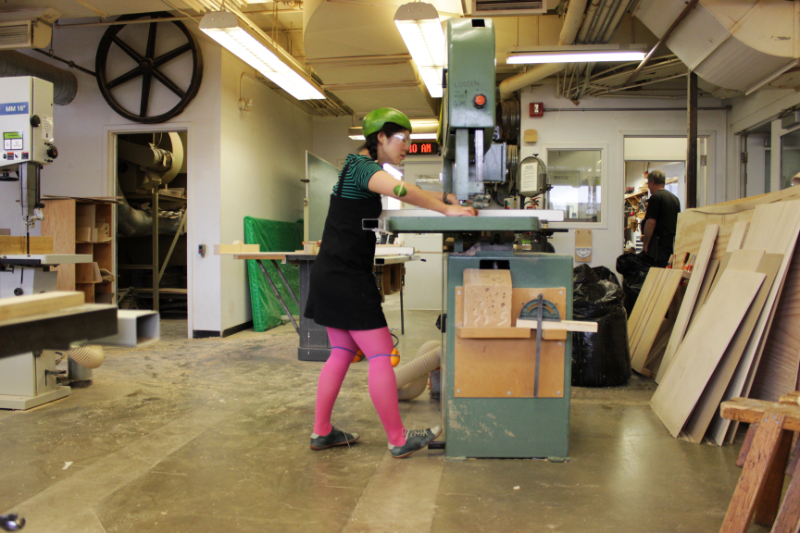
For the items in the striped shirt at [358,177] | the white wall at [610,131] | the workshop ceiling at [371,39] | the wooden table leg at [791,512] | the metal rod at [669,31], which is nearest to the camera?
the wooden table leg at [791,512]

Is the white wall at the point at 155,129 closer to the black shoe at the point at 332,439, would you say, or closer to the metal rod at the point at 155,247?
the metal rod at the point at 155,247

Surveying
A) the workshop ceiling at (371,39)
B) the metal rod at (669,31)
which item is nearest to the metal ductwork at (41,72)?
the workshop ceiling at (371,39)

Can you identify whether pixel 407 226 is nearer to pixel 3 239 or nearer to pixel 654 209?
pixel 3 239

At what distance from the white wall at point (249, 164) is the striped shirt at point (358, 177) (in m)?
3.48

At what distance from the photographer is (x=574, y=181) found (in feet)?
19.4

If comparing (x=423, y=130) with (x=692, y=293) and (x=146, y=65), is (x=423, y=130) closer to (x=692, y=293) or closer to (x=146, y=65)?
(x=146, y=65)

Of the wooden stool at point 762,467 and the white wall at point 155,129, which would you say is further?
the white wall at point 155,129

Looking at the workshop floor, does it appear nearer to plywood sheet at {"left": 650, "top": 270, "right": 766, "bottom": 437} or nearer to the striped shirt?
plywood sheet at {"left": 650, "top": 270, "right": 766, "bottom": 437}

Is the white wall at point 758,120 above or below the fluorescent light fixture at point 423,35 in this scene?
below

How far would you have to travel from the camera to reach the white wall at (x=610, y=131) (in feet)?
18.3

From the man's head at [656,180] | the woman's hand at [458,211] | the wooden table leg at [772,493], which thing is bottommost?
the wooden table leg at [772,493]

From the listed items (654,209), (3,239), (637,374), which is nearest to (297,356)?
(3,239)

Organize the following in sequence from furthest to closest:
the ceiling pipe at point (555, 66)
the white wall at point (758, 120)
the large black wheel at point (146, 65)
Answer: the large black wheel at point (146, 65), the white wall at point (758, 120), the ceiling pipe at point (555, 66)

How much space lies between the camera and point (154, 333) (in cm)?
95
